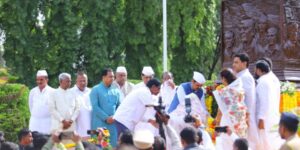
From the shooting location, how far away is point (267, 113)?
13.7 meters

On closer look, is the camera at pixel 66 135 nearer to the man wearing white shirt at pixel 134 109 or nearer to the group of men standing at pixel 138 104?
the group of men standing at pixel 138 104

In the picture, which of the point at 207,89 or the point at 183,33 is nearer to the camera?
the point at 207,89

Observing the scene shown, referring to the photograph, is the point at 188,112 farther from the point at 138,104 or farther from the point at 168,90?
the point at 168,90

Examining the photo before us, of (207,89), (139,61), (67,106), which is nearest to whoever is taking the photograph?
(67,106)

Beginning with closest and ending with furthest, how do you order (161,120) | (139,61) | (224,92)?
1. (161,120)
2. (224,92)
3. (139,61)

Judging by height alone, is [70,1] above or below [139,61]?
above

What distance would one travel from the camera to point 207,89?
1717 centimetres

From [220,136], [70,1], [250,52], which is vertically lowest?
[220,136]

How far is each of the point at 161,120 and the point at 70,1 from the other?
1880 centimetres

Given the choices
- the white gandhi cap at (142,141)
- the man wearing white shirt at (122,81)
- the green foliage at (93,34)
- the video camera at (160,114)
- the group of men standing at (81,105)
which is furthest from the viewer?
the green foliage at (93,34)

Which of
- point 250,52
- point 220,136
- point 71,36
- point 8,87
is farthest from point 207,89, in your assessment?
point 71,36

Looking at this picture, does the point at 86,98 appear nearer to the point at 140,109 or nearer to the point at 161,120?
the point at 140,109

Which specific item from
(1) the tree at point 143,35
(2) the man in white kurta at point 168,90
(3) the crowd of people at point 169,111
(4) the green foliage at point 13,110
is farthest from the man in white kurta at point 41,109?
(1) the tree at point 143,35

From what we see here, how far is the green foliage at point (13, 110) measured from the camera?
21.4 metres
